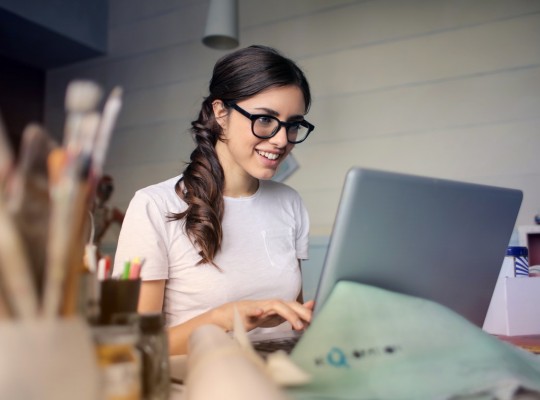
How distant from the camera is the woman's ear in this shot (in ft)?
4.39

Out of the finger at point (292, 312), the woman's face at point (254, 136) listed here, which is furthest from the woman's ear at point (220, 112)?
the finger at point (292, 312)

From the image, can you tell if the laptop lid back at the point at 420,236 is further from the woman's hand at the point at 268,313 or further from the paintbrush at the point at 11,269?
the paintbrush at the point at 11,269

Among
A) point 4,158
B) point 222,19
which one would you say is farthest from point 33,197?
point 222,19

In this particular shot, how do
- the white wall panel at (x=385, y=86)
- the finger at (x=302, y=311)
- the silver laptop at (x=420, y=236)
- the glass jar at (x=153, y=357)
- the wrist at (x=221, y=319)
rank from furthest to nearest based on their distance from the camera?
the white wall panel at (x=385, y=86)
the wrist at (x=221, y=319)
the finger at (x=302, y=311)
the silver laptop at (x=420, y=236)
the glass jar at (x=153, y=357)

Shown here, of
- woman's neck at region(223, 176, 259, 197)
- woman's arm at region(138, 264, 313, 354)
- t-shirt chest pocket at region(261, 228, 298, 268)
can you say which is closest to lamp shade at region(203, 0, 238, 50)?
woman's neck at region(223, 176, 259, 197)

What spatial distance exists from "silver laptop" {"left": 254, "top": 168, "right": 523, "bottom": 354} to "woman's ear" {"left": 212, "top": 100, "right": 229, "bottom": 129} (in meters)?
0.77

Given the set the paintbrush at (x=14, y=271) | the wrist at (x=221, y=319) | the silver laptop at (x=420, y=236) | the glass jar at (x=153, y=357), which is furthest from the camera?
the wrist at (x=221, y=319)

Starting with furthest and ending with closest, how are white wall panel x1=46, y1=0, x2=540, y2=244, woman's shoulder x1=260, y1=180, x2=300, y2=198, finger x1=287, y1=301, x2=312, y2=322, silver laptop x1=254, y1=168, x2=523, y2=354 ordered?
white wall panel x1=46, y1=0, x2=540, y2=244, woman's shoulder x1=260, y1=180, x2=300, y2=198, finger x1=287, y1=301, x2=312, y2=322, silver laptop x1=254, y1=168, x2=523, y2=354

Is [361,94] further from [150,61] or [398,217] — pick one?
[398,217]

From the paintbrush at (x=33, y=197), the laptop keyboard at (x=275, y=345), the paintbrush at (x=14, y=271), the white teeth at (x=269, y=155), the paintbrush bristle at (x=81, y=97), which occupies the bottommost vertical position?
the laptop keyboard at (x=275, y=345)

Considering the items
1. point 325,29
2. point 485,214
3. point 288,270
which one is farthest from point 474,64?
point 485,214

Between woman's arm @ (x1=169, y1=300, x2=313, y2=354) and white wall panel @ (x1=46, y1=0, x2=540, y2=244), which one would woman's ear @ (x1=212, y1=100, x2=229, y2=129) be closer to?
woman's arm @ (x1=169, y1=300, x2=313, y2=354)

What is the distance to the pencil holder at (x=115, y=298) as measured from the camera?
0.54m

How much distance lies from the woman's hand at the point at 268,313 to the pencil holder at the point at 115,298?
282 mm
